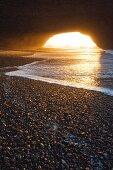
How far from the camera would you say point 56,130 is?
140 centimetres

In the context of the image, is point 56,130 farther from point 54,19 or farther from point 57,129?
point 54,19

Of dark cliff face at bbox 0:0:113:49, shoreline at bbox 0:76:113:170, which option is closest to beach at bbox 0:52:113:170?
shoreline at bbox 0:76:113:170

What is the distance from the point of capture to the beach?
105 centimetres

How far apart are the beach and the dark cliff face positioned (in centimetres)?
1179

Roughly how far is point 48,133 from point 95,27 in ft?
49.2

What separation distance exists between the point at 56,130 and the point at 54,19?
13.4m

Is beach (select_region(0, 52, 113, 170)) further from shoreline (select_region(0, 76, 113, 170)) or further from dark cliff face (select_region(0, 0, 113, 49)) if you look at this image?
dark cliff face (select_region(0, 0, 113, 49))

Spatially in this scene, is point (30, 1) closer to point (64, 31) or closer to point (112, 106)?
point (64, 31)

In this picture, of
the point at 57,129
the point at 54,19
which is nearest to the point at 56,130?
the point at 57,129

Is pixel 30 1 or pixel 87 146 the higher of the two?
pixel 30 1

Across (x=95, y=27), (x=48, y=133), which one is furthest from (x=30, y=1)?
(x=48, y=133)

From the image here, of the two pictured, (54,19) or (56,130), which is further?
(54,19)

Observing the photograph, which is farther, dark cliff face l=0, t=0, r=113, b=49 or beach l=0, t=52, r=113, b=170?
dark cliff face l=0, t=0, r=113, b=49

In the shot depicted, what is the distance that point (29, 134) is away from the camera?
1.34 m
